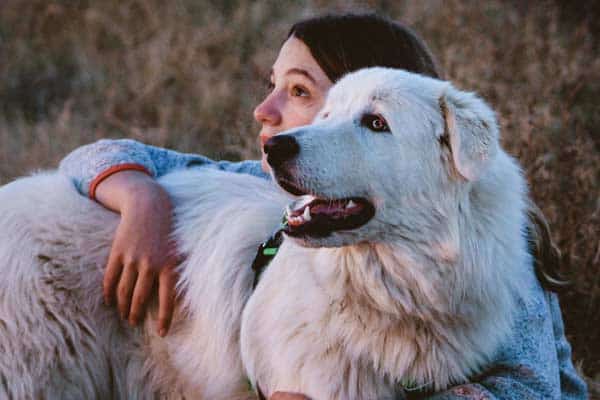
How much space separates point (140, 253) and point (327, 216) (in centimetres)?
87

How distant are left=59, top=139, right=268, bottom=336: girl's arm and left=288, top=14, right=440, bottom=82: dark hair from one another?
940 mm

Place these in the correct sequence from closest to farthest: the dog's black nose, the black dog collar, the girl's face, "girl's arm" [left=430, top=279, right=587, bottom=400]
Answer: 1. the dog's black nose
2. "girl's arm" [left=430, top=279, right=587, bottom=400]
3. the black dog collar
4. the girl's face

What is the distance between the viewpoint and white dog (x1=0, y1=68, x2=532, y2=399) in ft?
7.16

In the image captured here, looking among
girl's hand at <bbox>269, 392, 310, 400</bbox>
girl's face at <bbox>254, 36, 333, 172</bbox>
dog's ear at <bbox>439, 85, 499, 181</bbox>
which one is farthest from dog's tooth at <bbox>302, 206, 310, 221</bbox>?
girl's face at <bbox>254, 36, 333, 172</bbox>

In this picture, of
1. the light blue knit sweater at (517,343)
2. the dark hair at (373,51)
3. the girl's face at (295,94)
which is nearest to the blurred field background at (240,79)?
the light blue knit sweater at (517,343)

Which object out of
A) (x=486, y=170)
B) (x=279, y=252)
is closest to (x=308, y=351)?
(x=279, y=252)

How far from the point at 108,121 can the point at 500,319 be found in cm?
546

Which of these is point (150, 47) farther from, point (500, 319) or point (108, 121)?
point (500, 319)

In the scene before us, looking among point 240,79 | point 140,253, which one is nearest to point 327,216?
point 140,253

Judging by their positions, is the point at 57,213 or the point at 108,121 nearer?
the point at 57,213

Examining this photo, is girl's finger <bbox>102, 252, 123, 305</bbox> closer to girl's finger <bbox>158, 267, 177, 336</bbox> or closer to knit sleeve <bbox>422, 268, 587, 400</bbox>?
girl's finger <bbox>158, 267, 177, 336</bbox>

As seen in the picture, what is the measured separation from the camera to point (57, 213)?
2.85m

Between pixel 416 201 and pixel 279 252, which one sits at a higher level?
pixel 416 201

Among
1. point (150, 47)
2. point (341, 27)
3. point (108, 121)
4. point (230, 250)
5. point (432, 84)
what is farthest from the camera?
point (150, 47)
